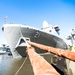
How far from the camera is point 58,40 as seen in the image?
38938mm

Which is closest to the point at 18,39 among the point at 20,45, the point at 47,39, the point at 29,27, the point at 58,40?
the point at 20,45

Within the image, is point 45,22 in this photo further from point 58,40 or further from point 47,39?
point 47,39

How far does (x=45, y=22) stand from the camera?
43594mm

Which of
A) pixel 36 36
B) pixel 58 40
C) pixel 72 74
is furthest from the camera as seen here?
pixel 58 40

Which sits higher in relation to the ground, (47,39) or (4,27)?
(4,27)

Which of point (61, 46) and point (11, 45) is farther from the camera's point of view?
point (61, 46)

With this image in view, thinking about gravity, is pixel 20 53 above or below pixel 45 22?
below

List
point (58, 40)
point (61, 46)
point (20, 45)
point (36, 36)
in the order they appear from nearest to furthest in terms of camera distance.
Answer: point (20, 45) < point (36, 36) < point (58, 40) < point (61, 46)

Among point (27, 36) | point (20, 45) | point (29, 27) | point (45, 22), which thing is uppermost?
point (45, 22)

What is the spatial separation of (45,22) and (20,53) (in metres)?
16.3

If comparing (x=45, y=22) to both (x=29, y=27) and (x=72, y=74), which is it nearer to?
(x=29, y=27)

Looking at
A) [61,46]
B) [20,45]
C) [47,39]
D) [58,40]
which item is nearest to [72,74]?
[20,45]

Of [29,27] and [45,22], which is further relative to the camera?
[45,22]

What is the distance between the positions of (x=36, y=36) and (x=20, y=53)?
17.7ft
